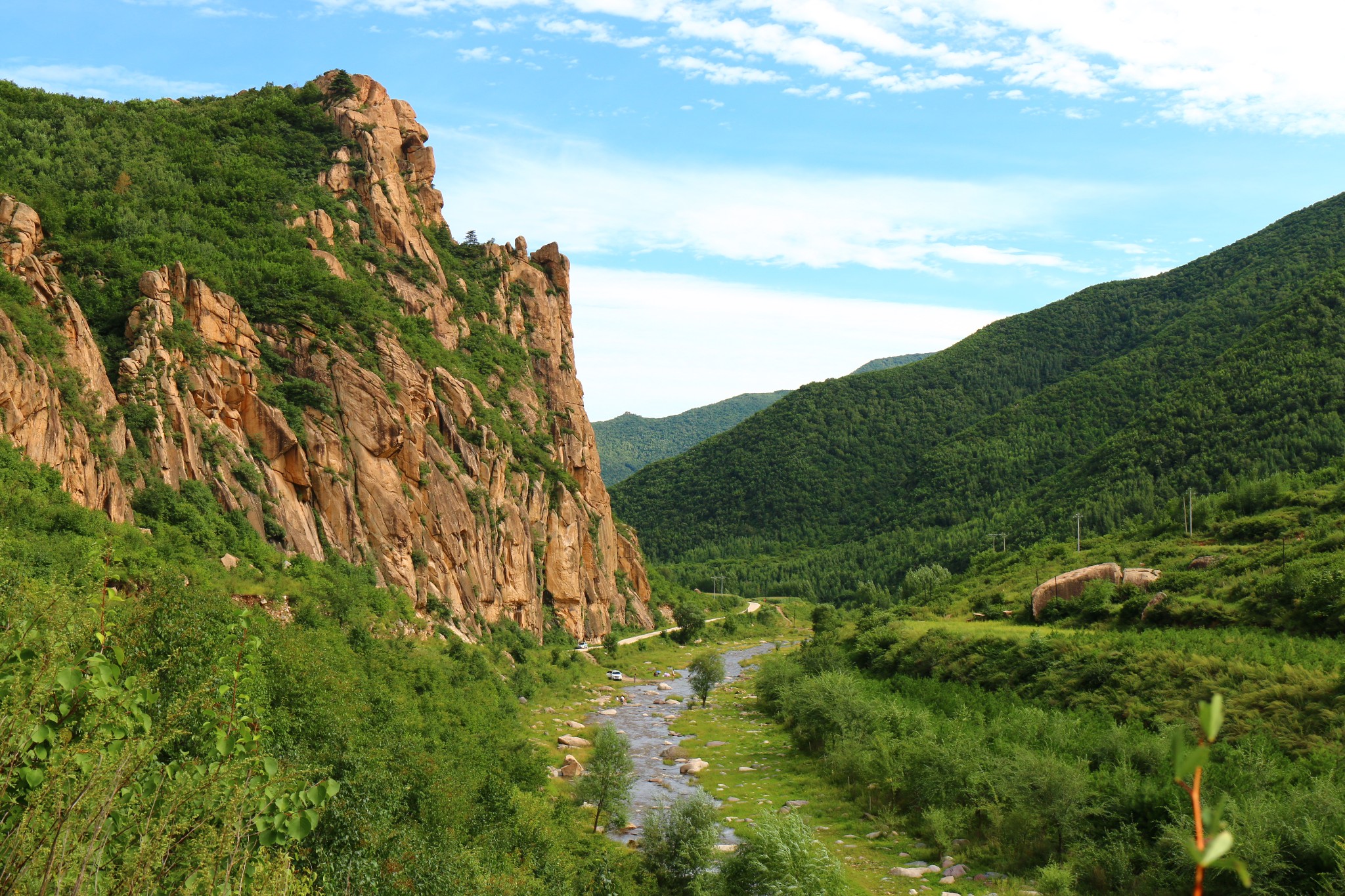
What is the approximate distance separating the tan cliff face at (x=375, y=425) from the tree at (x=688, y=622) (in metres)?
4.56

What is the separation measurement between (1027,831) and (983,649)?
20974mm

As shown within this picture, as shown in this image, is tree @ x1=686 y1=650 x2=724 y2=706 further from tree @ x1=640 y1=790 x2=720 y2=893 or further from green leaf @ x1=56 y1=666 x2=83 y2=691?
green leaf @ x1=56 y1=666 x2=83 y2=691

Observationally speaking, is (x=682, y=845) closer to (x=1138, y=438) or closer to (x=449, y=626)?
(x=449, y=626)

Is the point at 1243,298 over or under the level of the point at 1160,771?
over

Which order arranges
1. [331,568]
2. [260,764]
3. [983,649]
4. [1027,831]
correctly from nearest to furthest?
1. [260,764]
2. [1027,831]
3. [331,568]
4. [983,649]

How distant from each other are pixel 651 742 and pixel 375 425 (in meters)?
27.1

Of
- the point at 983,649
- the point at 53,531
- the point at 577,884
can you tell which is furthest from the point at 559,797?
the point at 983,649

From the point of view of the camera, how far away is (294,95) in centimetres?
8706

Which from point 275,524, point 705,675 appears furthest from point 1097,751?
point 275,524

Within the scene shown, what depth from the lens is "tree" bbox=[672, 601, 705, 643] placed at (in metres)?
102

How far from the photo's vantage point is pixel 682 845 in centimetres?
2872

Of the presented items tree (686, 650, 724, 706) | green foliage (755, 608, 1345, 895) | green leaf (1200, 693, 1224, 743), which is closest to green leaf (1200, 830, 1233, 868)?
green leaf (1200, 693, 1224, 743)

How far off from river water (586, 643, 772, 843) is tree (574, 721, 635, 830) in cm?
99

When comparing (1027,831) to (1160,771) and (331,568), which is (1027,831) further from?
(331,568)
